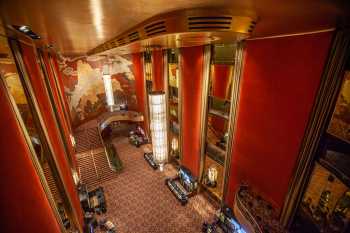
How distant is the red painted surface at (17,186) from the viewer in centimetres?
189

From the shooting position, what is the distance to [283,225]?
4.05 meters

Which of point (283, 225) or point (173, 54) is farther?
point (173, 54)

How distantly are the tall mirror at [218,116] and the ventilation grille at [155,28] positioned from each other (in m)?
3.99

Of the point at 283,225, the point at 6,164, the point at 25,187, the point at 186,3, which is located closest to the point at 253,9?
the point at 186,3

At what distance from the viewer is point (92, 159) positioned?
11.0 m

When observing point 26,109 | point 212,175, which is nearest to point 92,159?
point 212,175

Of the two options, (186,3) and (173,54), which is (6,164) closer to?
(186,3)

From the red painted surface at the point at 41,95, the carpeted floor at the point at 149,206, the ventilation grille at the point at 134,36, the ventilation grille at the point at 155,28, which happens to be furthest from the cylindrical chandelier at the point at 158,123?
the carpeted floor at the point at 149,206

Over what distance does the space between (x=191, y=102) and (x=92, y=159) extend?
8.03 metres

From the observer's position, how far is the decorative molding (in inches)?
108

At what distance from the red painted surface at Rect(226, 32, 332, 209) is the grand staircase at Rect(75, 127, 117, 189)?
8.27m

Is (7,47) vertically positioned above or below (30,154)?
above

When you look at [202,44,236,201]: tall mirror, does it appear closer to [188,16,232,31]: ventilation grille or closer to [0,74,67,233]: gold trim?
[188,16,232,31]: ventilation grille

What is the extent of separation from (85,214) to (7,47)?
6.99 m
